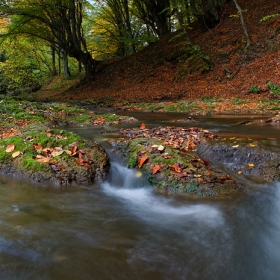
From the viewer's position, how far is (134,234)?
2932 mm

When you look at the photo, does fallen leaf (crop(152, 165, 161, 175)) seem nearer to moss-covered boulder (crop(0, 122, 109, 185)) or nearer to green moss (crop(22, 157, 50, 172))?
moss-covered boulder (crop(0, 122, 109, 185))

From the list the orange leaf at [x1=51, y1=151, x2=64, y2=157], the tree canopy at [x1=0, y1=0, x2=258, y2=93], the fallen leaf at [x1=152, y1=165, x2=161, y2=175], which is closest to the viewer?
the fallen leaf at [x1=152, y1=165, x2=161, y2=175]

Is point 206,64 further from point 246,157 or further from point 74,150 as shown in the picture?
point 74,150

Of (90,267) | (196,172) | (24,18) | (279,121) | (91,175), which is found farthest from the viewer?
(24,18)

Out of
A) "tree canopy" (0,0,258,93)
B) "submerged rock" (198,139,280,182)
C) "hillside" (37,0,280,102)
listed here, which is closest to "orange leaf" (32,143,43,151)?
"submerged rock" (198,139,280,182)

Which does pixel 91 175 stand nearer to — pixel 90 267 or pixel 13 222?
pixel 13 222

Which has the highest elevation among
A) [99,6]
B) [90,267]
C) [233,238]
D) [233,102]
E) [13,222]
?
[99,6]

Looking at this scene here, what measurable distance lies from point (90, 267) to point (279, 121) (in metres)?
7.25

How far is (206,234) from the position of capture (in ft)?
9.84

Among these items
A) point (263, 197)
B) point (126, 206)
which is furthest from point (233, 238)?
point (126, 206)

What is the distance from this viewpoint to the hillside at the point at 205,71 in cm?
1433

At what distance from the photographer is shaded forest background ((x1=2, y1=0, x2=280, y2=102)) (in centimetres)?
1430

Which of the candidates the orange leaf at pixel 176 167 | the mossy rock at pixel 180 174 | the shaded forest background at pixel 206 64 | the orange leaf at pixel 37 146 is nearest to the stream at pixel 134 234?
the mossy rock at pixel 180 174

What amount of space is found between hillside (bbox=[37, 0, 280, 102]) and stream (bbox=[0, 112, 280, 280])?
34.2 feet
